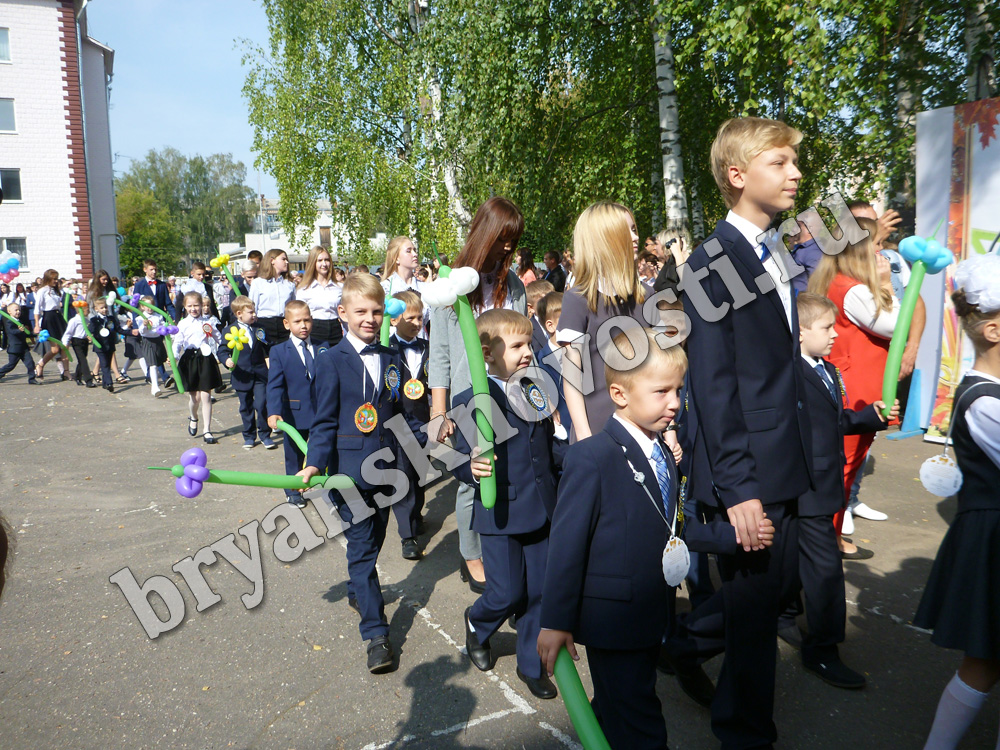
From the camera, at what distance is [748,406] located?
2.49 m

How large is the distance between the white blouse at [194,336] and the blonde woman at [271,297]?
0.57 meters

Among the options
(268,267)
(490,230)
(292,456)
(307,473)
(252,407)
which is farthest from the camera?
(268,267)

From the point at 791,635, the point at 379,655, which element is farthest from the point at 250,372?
the point at 791,635

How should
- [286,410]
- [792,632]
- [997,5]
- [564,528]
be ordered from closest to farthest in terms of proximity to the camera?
[564,528] → [792,632] → [286,410] → [997,5]

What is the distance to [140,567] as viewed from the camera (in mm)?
5016

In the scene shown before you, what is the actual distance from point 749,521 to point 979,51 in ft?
25.8

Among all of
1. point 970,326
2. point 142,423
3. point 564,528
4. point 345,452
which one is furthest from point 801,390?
point 142,423

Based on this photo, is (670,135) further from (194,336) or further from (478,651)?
(478,651)

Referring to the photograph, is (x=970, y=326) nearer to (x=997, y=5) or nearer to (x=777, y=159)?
(x=777, y=159)

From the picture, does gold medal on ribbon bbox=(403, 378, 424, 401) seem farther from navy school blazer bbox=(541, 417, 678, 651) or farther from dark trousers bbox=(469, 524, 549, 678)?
navy school blazer bbox=(541, 417, 678, 651)

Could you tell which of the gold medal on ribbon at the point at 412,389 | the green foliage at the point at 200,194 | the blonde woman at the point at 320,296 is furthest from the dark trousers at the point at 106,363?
the green foliage at the point at 200,194

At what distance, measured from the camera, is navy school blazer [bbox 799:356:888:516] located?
3.27 metres

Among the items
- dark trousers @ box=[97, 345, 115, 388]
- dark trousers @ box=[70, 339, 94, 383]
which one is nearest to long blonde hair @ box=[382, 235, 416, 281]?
dark trousers @ box=[97, 345, 115, 388]

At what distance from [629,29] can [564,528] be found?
1117 centimetres
